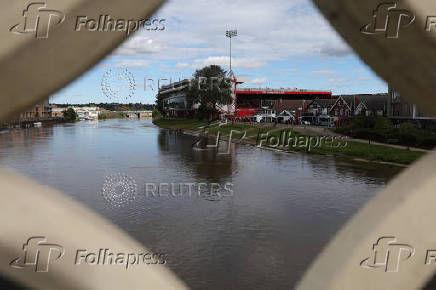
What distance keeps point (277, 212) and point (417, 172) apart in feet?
36.6

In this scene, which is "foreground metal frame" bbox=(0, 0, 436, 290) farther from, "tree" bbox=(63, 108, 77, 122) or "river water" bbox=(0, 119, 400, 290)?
"tree" bbox=(63, 108, 77, 122)

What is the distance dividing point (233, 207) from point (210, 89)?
5169 centimetres

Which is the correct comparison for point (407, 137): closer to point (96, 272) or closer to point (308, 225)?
point (308, 225)

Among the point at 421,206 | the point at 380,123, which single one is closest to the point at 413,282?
the point at 421,206

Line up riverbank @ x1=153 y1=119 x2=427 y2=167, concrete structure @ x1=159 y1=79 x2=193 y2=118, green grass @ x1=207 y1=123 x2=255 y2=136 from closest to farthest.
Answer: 1. riverbank @ x1=153 y1=119 x2=427 y2=167
2. green grass @ x1=207 y1=123 x2=255 y2=136
3. concrete structure @ x1=159 y1=79 x2=193 y2=118

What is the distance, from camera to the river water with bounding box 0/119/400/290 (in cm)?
788

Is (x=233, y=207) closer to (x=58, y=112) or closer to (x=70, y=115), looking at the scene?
(x=70, y=115)

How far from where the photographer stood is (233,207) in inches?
497

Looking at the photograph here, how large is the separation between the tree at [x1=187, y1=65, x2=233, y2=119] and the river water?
38.4m

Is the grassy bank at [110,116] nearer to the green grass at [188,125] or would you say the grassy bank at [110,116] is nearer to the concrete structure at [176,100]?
the concrete structure at [176,100]

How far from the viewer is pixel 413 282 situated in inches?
50.1

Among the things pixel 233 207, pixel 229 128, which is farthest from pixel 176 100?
pixel 233 207

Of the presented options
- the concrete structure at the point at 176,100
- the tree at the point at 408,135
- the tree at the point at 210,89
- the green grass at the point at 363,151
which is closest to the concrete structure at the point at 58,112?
the concrete structure at the point at 176,100

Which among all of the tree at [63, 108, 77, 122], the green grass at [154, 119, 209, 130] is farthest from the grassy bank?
the green grass at [154, 119, 209, 130]
